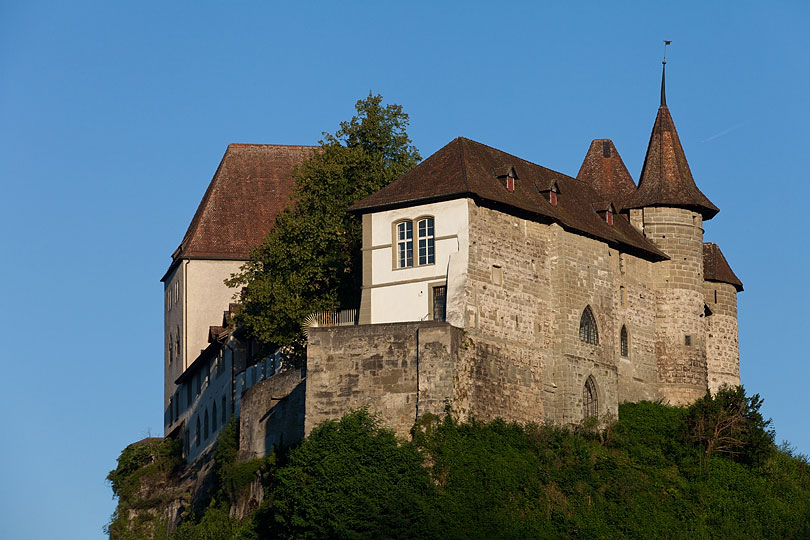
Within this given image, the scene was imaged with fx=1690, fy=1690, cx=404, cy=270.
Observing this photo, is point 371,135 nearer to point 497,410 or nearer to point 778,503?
point 497,410

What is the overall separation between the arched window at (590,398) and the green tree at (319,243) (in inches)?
337

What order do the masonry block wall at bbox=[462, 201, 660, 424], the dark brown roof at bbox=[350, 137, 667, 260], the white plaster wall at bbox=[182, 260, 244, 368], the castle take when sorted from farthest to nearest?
1. the white plaster wall at bbox=[182, 260, 244, 368]
2. the dark brown roof at bbox=[350, 137, 667, 260]
3. the masonry block wall at bbox=[462, 201, 660, 424]
4. the castle

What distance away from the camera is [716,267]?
217 ft

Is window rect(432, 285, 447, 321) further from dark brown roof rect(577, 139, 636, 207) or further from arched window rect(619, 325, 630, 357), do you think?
dark brown roof rect(577, 139, 636, 207)

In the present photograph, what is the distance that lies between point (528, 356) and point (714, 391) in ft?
42.8

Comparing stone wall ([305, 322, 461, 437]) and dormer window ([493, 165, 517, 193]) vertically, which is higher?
dormer window ([493, 165, 517, 193])

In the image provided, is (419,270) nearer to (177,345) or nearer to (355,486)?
(355,486)

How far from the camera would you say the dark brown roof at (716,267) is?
2594 inches

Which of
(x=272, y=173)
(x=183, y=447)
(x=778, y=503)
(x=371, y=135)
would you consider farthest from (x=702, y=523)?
(x=272, y=173)

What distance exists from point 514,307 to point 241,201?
2929 centimetres

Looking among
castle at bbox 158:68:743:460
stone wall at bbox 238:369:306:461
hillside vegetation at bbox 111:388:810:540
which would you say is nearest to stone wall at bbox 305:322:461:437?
castle at bbox 158:68:743:460

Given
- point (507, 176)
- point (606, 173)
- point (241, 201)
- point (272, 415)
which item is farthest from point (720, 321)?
point (241, 201)

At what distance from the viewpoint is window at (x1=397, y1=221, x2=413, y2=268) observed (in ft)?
175

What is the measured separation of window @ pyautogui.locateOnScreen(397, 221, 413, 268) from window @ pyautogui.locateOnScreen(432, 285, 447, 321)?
134cm
